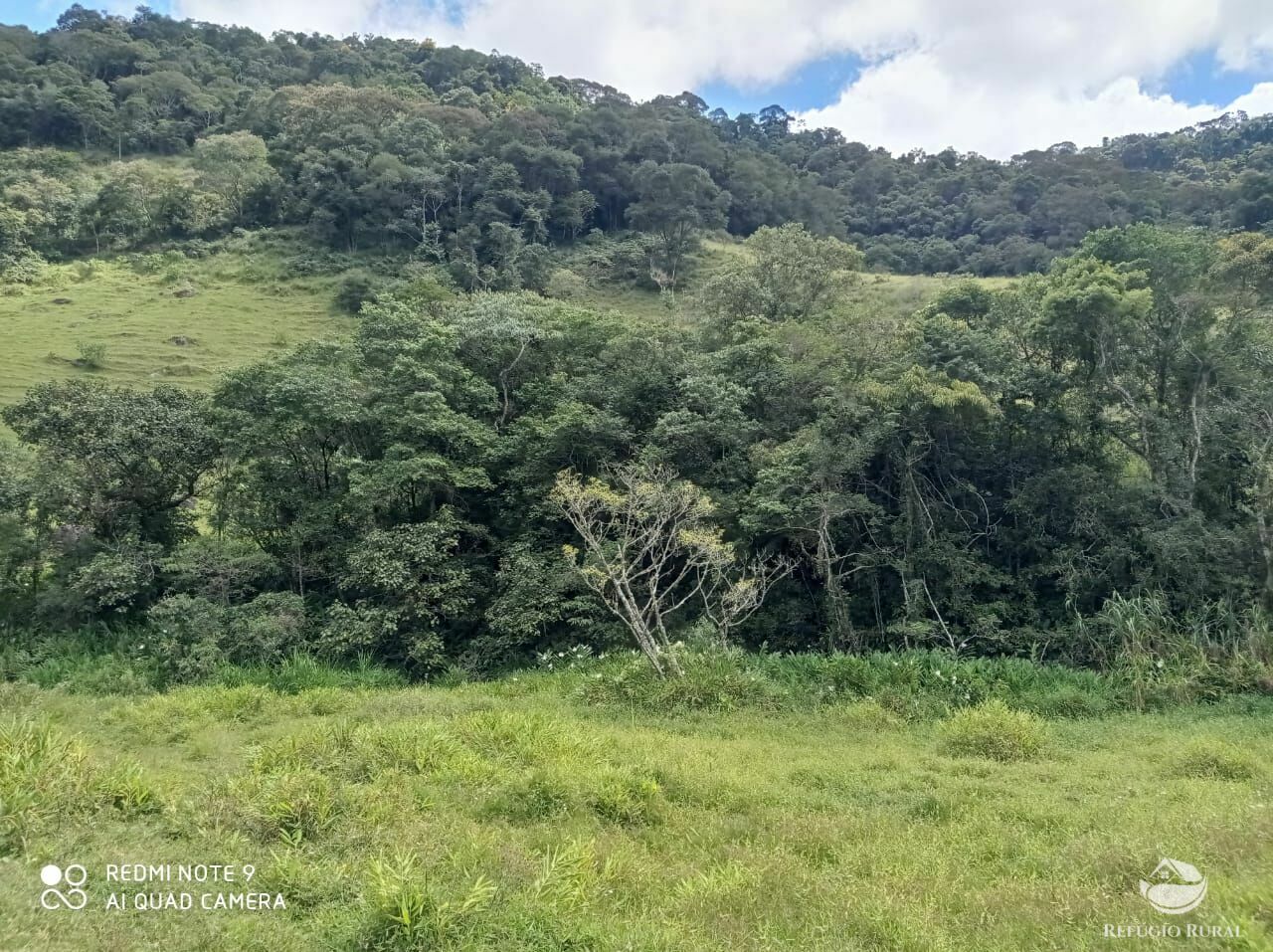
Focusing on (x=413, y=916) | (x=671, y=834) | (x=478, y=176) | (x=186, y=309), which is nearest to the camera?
(x=413, y=916)

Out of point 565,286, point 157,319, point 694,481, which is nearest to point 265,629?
point 694,481

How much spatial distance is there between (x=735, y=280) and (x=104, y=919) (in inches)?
819

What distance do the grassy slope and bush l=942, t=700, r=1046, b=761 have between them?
0.19 metres

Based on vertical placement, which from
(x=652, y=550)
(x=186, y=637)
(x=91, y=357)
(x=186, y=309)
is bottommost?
(x=186, y=637)

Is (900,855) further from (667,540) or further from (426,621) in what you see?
(426,621)

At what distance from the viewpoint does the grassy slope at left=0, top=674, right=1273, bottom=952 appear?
4.45 meters

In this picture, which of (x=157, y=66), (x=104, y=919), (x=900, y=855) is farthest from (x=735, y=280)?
(x=157, y=66)

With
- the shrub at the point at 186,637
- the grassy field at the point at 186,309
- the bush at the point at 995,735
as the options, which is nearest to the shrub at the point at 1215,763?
the bush at the point at 995,735

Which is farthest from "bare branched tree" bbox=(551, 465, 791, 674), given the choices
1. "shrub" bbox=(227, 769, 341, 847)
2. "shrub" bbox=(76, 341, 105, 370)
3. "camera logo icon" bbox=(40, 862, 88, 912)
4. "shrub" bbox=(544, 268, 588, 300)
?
"shrub" bbox=(76, 341, 105, 370)

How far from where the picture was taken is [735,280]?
22297 millimetres

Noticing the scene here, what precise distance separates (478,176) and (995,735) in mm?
45147

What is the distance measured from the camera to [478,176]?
46.1 meters

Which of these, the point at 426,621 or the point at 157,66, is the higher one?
the point at 157,66

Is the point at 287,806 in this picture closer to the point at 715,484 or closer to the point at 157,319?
the point at 715,484
